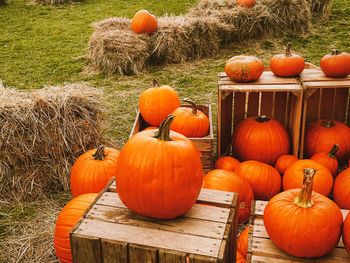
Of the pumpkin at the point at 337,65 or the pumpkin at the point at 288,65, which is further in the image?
the pumpkin at the point at 288,65

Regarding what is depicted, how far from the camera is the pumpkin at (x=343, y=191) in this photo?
9.62 feet

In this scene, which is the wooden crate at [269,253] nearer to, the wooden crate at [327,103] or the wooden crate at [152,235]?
the wooden crate at [152,235]

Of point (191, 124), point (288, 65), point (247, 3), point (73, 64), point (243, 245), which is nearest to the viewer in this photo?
point (243, 245)

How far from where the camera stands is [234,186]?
295cm

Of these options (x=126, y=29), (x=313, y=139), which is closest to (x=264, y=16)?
(x=126, y=29)

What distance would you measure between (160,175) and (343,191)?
71.5 inches

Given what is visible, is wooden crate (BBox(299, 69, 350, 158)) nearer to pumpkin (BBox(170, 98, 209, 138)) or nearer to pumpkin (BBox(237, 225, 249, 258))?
pumpkin (BBox(170, 98, 209, 138))

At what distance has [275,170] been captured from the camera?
3.34m

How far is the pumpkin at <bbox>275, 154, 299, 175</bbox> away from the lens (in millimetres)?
3449

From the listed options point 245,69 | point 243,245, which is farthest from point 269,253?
point 245,69

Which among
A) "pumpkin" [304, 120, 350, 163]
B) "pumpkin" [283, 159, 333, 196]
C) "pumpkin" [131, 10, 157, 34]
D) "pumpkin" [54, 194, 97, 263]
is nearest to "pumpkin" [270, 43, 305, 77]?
"pumpkin" [304, 120, 350, 163]

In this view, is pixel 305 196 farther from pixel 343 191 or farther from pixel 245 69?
pixel 245 69

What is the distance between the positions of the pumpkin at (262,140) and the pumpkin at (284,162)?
0.11 m

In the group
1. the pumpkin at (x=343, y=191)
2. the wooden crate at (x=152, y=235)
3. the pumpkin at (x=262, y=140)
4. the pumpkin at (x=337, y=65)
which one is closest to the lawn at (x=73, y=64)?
the wooden crate at (x=152, y=235)
